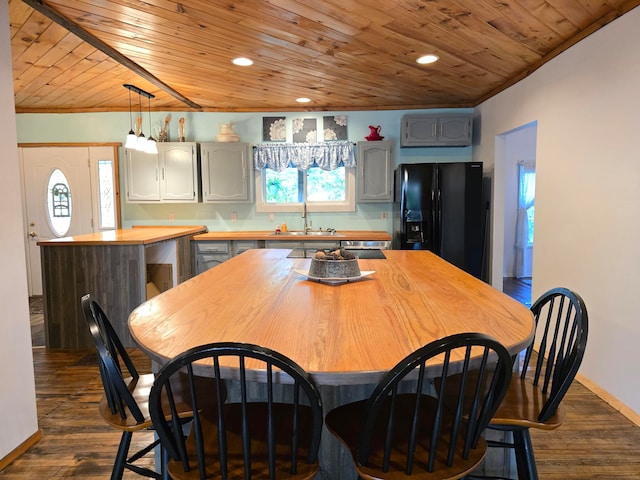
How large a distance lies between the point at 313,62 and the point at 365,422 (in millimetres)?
3147

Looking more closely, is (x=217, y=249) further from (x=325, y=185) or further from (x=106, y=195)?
(x=106, y=195)

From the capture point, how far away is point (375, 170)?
198 inches

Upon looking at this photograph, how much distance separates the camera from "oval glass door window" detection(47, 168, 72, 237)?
17.4 feet

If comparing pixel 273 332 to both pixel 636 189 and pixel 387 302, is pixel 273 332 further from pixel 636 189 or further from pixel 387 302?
pixel 636 189

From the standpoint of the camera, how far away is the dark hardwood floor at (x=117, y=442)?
1.95 metres

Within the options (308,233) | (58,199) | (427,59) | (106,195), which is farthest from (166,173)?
(427,59)

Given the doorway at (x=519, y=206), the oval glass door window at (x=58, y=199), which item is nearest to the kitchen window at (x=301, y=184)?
the oval glass door window at (x=58, y=199)

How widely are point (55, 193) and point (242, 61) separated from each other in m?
3.28

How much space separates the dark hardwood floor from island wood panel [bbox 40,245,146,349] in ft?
2.57

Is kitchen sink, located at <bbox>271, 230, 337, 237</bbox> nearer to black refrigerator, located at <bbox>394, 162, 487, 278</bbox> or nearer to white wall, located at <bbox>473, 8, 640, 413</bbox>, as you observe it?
black refrigerator, located at <bbox>394, 162, 487, 278</bbox>

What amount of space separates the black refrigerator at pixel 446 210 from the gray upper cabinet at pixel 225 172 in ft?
5.96

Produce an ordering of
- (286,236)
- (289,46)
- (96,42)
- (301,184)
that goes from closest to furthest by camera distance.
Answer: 1. (96,42)
2. (289,46)
3. (286,236)
4. (301,184)

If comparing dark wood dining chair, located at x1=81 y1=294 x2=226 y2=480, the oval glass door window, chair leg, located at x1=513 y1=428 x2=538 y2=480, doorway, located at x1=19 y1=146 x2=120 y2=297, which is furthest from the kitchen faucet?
chair leg, located at x1=513 y1=428 x2=538 y2=480

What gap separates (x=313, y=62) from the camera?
354 cm
